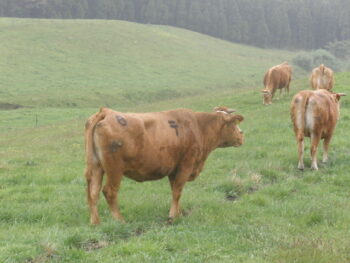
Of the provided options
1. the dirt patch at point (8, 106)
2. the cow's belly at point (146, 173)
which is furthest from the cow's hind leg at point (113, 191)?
the dirt patch at point (8, 106)

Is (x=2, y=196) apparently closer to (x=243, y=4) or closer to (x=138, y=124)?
(x=138, y=124)

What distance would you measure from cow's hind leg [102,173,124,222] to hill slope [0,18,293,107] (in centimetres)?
3045

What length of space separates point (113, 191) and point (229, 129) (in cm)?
301

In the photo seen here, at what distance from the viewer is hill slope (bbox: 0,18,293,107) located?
41188 mm

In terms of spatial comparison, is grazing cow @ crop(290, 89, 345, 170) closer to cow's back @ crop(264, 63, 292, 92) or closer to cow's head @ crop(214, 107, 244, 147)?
cow's head @ crop(214, 107, 244, 147)

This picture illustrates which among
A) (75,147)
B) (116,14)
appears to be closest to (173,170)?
(75,147)

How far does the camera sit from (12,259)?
6230 mm

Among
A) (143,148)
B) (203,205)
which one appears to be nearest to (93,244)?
(143,148)

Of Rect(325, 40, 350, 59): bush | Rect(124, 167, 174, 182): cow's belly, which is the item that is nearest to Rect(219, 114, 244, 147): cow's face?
Rect(124, 167, 174, 182): cow's belly

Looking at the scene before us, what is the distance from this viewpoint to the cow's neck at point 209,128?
9305 millimetres

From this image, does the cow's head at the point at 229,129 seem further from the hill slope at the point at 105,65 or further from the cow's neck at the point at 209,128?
the hill slope at the point at 105,65

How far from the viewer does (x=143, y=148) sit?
26.5 ft

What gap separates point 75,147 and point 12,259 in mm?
11394

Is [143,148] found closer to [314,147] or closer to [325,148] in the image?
[314,147]
